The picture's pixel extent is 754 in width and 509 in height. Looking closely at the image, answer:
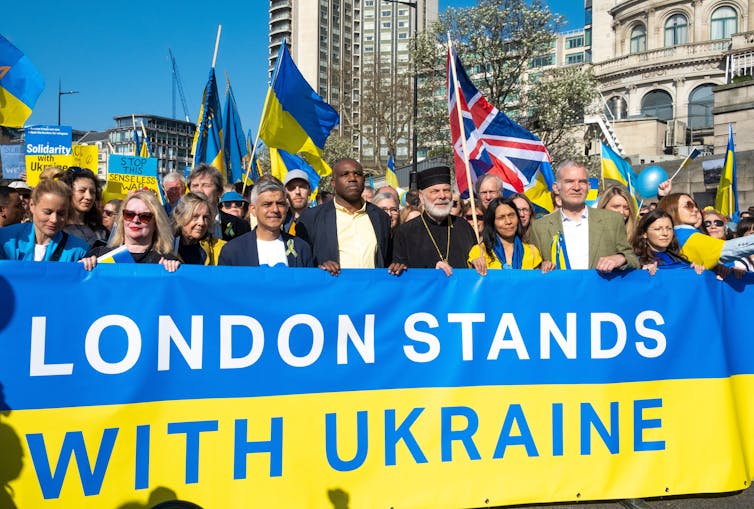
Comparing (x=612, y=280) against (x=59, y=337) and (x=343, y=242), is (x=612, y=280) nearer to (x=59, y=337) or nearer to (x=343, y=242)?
(x=343, y=242)

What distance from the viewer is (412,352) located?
3.99 meters

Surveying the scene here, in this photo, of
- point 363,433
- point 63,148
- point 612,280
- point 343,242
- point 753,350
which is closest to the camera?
point 363,433

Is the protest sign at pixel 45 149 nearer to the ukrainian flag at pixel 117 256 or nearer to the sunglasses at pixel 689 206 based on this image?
the ukrainian flag at pixel 117 256

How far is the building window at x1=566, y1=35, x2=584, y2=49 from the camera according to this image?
9819 cm

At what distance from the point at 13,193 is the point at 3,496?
8.06 ft

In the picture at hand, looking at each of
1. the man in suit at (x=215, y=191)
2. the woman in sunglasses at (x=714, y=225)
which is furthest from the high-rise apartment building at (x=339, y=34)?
the woman in sunglasses at (x=714, y=225)

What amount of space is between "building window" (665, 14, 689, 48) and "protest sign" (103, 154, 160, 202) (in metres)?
49.3

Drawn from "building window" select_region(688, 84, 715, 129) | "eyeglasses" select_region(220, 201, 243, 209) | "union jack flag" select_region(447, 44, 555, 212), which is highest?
"building window" select_region(688, 84, 715, 129)

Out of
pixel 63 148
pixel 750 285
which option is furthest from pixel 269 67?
pixel 750 285

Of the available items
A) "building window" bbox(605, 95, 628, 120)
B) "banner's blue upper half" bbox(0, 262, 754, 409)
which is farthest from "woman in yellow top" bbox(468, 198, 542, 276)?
"building window" bbox(605, 95, 628, 120)

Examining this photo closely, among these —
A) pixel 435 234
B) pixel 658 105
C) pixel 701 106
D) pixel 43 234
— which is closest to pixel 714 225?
pixel 435 234

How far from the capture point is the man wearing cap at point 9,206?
4.89 m

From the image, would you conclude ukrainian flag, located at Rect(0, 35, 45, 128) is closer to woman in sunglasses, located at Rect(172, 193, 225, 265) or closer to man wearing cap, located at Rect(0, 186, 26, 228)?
man wearing cap, located at Rect(0, 186, 26, 228)

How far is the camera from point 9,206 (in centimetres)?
494
